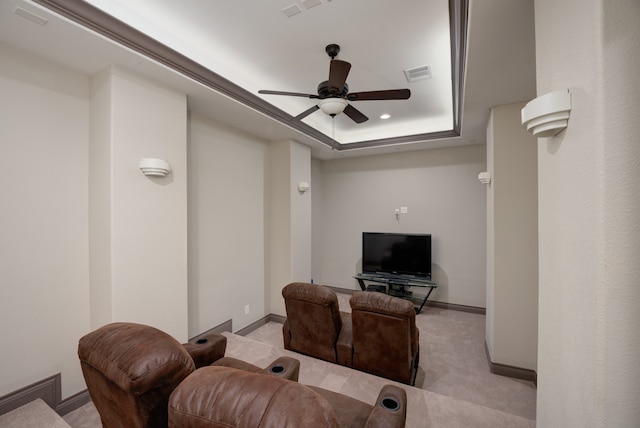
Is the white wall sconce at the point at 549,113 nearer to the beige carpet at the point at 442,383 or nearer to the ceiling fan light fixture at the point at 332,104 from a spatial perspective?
the ceiling fan light fixture at the point at 332,104

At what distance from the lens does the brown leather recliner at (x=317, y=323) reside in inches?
106

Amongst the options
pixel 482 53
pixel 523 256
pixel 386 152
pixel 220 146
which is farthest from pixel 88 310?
pixel 386 152

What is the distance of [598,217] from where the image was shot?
74 centimetres

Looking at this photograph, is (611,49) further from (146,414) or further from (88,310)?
(88,310)

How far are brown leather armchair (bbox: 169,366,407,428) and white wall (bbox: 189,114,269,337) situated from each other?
8.24ft

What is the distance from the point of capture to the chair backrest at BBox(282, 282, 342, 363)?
8.80 feet

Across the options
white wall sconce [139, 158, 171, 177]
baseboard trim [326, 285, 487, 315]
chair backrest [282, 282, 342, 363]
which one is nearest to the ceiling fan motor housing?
white wall sconce [139, 158, 171, 177]

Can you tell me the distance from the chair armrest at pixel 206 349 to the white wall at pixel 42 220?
3.41 ft

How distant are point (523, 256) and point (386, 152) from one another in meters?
3.08

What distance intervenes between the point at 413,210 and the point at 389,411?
4292 millimetres

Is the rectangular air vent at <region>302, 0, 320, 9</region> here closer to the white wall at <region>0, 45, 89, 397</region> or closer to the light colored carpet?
the white wall at <region>0, 45, 89, 397</region>

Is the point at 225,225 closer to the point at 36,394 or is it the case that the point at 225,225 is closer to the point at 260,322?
the point at 260,322

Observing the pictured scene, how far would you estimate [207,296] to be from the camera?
3363mm

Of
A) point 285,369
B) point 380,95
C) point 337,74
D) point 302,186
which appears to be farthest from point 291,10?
point 302,186
